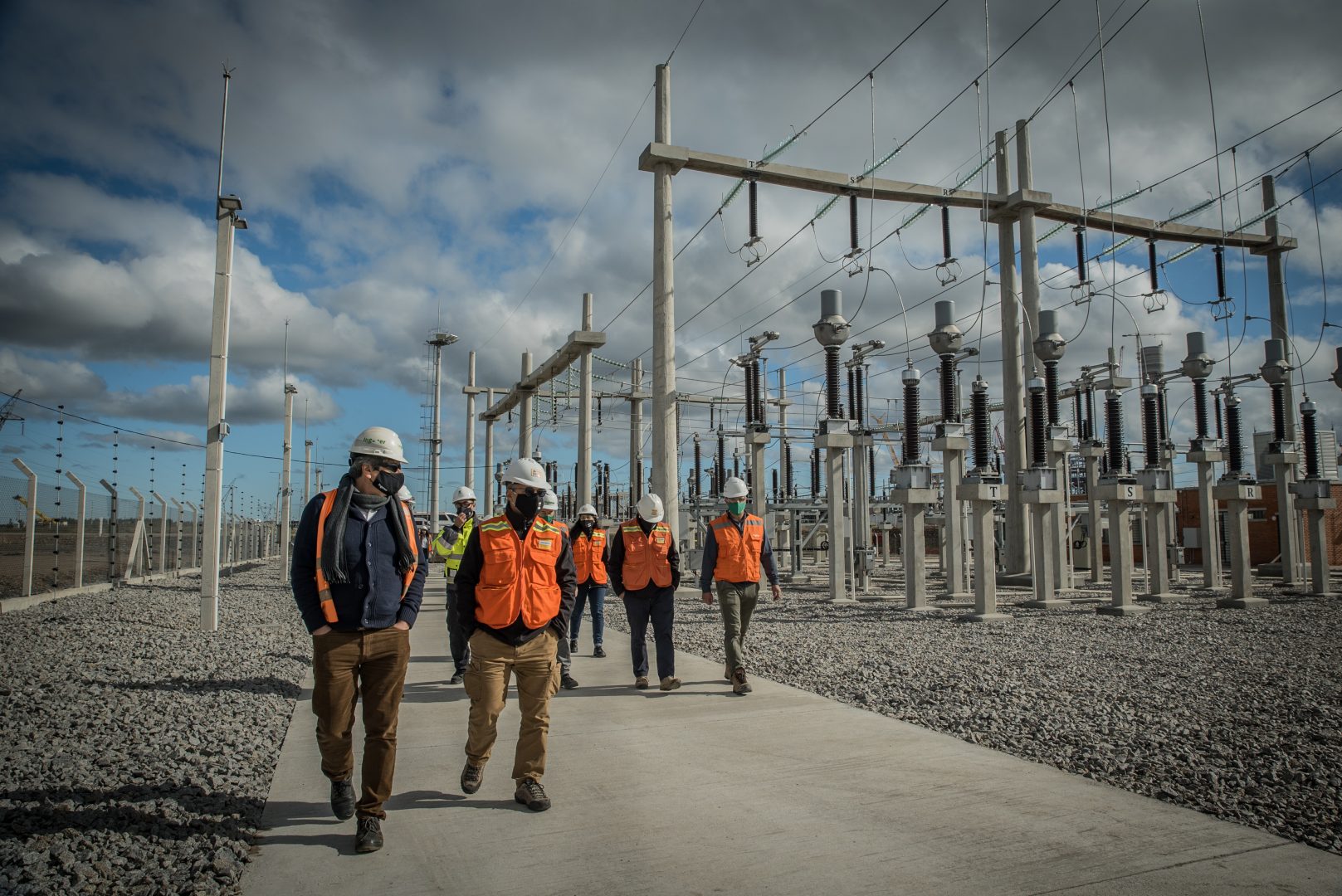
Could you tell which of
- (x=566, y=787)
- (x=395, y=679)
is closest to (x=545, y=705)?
(x=566, y=787)

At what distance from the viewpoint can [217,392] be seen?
500 inches

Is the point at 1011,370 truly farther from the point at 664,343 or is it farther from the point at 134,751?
the point at 134,751

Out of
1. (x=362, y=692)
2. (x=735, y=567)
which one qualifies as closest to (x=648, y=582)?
(x=735, y=567)

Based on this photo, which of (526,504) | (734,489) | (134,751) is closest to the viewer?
(526,504)

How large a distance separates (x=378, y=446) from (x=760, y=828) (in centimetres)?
277

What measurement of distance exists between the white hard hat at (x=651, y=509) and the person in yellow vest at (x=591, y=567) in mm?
1989

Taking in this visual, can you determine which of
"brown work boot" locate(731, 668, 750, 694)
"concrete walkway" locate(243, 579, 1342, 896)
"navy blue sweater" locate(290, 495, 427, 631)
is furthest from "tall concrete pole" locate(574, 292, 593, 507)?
"navy blue sweater" locate(290, 495, 427, 631)

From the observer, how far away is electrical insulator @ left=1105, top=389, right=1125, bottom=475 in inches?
612

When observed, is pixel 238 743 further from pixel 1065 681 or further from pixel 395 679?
pixel 1065 681

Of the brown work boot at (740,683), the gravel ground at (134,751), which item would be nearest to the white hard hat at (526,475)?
the gravel ground at (134,751)

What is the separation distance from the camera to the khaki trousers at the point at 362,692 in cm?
429

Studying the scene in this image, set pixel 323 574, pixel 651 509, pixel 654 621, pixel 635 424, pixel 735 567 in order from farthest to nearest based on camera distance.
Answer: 1. pixel 635 424
2. pixel 651 509
3. pixel 735 567
4. pixel 654 621
5. pixel 323 574

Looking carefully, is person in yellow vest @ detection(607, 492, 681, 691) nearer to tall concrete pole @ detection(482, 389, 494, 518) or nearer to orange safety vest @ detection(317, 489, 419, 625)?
orange safety vest @ detection(317, 489, 419, 625)

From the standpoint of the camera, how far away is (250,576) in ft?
91.6
